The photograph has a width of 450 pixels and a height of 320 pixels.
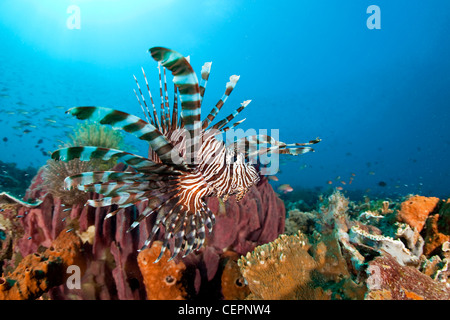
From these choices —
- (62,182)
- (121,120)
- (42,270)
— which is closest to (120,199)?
(121,120)

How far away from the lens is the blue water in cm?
6309

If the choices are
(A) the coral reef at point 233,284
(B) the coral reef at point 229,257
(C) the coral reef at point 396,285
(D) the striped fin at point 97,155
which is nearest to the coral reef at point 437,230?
(B) the coral reef at point 229,257

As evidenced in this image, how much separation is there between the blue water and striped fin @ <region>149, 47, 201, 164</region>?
6011cm

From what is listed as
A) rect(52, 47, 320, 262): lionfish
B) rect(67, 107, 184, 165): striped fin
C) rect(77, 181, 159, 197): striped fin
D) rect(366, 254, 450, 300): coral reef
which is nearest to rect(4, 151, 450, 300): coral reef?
rect(366, 254, 450, 300): coral reef

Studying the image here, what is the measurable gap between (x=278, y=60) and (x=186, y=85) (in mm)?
94415

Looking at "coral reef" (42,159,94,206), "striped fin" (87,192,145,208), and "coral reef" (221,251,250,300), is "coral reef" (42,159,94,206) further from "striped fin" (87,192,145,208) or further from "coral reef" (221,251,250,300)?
"coral reef" (221,251,250,300)

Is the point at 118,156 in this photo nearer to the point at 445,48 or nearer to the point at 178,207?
the point at 178,207

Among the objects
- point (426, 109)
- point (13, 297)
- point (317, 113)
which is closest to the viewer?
point (13, 297)

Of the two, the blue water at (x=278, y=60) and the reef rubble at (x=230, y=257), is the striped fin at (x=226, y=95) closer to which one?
the reef rubble at (x=230, y=257)
